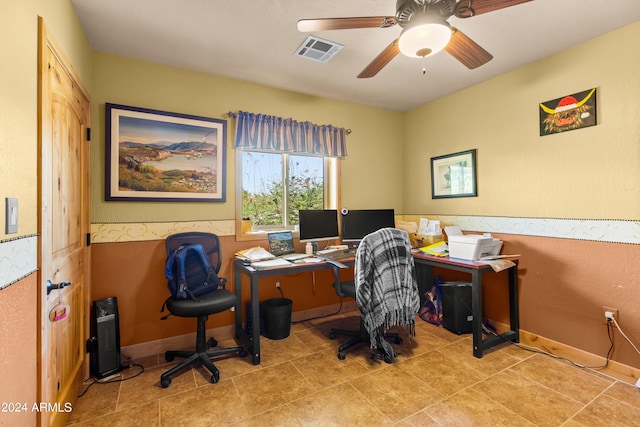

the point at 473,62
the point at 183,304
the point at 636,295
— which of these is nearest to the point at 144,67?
the point at 183,304

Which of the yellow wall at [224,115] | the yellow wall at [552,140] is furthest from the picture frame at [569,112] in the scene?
the yellow wall at [224,115]

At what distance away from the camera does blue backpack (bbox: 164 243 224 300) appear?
90.3 inches

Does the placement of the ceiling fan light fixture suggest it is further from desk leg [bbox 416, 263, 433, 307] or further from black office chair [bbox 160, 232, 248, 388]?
desk leg [bbox 416, 263, 433, 307]

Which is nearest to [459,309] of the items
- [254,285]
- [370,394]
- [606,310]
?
[606,310]

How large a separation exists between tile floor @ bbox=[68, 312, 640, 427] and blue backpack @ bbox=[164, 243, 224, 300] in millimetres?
627

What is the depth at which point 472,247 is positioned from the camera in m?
2.73

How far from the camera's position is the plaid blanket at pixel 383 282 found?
7.63ft

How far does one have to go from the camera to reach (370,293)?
7.68 ft

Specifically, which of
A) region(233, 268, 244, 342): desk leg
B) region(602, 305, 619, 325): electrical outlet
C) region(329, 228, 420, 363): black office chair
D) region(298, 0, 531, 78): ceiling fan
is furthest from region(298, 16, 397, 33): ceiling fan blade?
region(602, 305, 619, 325): electrical outlet

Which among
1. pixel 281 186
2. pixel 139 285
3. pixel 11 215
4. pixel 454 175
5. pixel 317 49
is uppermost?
pixel 317 49

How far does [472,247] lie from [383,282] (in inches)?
39.4

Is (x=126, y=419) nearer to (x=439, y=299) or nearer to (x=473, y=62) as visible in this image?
(x=439, y=299)

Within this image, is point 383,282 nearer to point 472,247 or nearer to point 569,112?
point 472,247

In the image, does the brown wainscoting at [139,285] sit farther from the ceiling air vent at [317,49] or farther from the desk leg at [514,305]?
the desk leg at [514,305]
